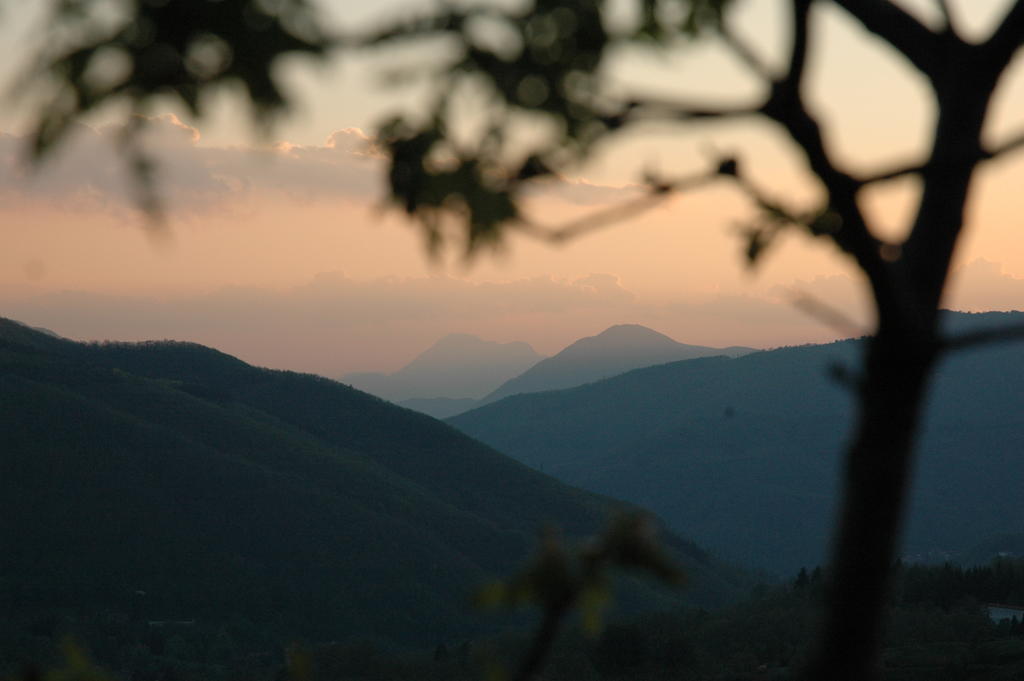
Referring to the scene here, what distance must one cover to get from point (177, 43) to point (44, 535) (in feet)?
274

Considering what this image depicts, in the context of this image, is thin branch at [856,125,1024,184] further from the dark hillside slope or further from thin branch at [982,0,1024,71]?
the dark hillside slope

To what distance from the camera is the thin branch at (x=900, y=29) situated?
4.25 metres

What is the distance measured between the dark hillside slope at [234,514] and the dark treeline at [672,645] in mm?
3729

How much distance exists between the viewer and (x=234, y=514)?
9144cm

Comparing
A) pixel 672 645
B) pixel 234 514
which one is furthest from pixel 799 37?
pixel 234 514

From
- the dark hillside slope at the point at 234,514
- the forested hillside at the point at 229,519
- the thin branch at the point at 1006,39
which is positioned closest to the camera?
the thin branch at the point at 1006,39

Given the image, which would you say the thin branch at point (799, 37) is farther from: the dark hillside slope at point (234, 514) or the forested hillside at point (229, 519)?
the dark hillside slope at point (234, 514)

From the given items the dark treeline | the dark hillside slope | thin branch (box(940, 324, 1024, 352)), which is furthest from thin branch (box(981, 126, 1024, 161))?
the dark hillside slope

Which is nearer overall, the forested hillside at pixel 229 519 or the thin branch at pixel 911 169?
the thin branch at pixel 911 169

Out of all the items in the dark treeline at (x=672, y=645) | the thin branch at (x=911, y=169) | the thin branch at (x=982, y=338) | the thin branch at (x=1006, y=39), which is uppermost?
the thin branch at (x=1006, y=39)

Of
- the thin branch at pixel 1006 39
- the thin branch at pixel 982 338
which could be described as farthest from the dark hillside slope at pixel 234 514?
the thin branch at pixel 982 338

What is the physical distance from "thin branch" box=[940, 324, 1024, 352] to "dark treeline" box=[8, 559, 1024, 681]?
31.7m

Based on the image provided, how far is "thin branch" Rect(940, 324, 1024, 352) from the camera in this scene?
353 centimetres

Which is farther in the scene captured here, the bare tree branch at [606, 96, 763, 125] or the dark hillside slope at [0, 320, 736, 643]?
the dark hillside slope at [0, 320, 736, 643]
